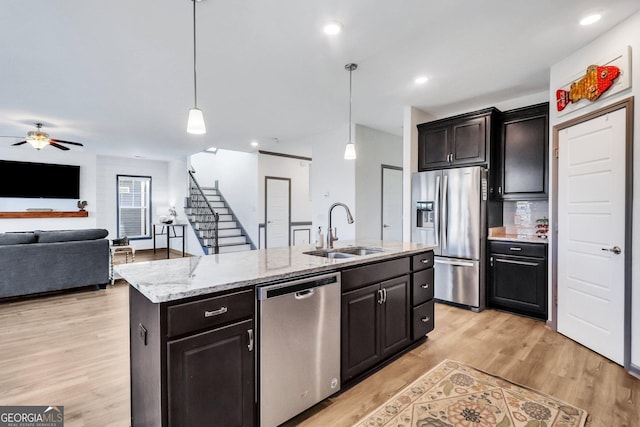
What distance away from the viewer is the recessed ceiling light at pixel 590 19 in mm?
2330

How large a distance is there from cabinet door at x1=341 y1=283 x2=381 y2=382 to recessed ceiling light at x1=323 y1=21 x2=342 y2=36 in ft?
6.63

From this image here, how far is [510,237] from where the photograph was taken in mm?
3824

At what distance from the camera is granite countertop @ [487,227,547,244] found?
3469 millimetres

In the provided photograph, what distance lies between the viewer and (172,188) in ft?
30.0


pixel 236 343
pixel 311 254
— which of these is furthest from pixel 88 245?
pixel 236 343

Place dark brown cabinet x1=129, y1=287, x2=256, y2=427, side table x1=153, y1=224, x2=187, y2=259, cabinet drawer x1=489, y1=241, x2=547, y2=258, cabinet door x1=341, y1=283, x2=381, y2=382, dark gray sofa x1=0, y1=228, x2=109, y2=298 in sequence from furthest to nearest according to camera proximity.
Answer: side table x1=153, y1=224, x2=187, y2=259, dark gray sofa x1=0, y1=228, x2=109, y2=298, cabinet drawer x1=489, y1=241, x2=547, y2=258, cabinet door x1=341, y1=283, x2=381, y2=382, dark brown cabinet x1=129, y1=287, x2=256, y2=427

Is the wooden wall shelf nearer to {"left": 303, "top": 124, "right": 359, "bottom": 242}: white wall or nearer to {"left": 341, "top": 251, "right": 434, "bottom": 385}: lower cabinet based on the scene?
{"left": 303, "top": 124, "right": 359, "bottom": 242}: white wall

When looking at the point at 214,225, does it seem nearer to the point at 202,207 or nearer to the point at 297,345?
the point at 202,207

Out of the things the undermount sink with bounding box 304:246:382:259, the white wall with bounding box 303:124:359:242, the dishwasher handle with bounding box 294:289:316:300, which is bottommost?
the dishwasher handle with bounding box 294:289:316:300

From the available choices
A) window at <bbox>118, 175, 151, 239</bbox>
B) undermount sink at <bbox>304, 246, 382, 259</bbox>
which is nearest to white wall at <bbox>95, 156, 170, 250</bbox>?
window at <bbox>118, 175, 151, 239</bbox>

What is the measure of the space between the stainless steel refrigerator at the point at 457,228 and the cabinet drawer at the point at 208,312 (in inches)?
121

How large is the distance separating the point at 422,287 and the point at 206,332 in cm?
204

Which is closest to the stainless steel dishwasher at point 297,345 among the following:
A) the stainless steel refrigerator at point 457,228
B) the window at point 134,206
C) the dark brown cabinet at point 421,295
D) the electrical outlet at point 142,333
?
the electrical outlet at point 142,333

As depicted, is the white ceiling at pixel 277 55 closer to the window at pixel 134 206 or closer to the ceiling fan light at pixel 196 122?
the ceiling fan light at pixel 196 122
